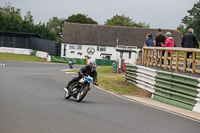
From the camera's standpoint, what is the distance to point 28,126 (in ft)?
28.2

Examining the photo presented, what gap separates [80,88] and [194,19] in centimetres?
9462

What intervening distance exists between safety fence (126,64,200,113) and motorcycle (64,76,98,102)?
3.56 meters

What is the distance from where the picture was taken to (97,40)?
83625mm

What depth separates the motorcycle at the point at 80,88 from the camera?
14145 mm

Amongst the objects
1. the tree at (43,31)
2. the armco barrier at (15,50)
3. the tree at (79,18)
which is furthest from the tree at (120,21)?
the armco barrier at (15,50)

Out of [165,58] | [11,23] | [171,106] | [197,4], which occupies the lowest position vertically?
[171,106]

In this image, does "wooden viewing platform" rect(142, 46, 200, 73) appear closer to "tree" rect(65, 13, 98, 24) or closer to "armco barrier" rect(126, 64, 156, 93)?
"armco barrier" rect(126, 64, 156, 93)

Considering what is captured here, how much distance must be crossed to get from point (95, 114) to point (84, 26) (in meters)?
75.0

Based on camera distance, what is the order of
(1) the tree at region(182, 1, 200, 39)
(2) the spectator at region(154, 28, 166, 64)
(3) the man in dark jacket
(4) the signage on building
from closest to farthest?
(3) the man in dark jacket, (2) the spectator at region(154, 28, 166, 64), (4) the signage on building, (1) the tree at region(182, 1, 200, 39)

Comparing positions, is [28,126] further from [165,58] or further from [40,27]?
[40,27]

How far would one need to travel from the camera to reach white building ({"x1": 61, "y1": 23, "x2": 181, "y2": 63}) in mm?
82562

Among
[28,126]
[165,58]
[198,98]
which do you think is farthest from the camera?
[165,58]

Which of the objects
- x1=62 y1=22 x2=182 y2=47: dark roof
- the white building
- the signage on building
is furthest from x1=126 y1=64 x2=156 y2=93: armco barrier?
x1=62 y1=22 x2=182 y2=47: dark roof

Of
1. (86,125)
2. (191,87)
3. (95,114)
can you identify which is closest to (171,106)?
(191,87)
